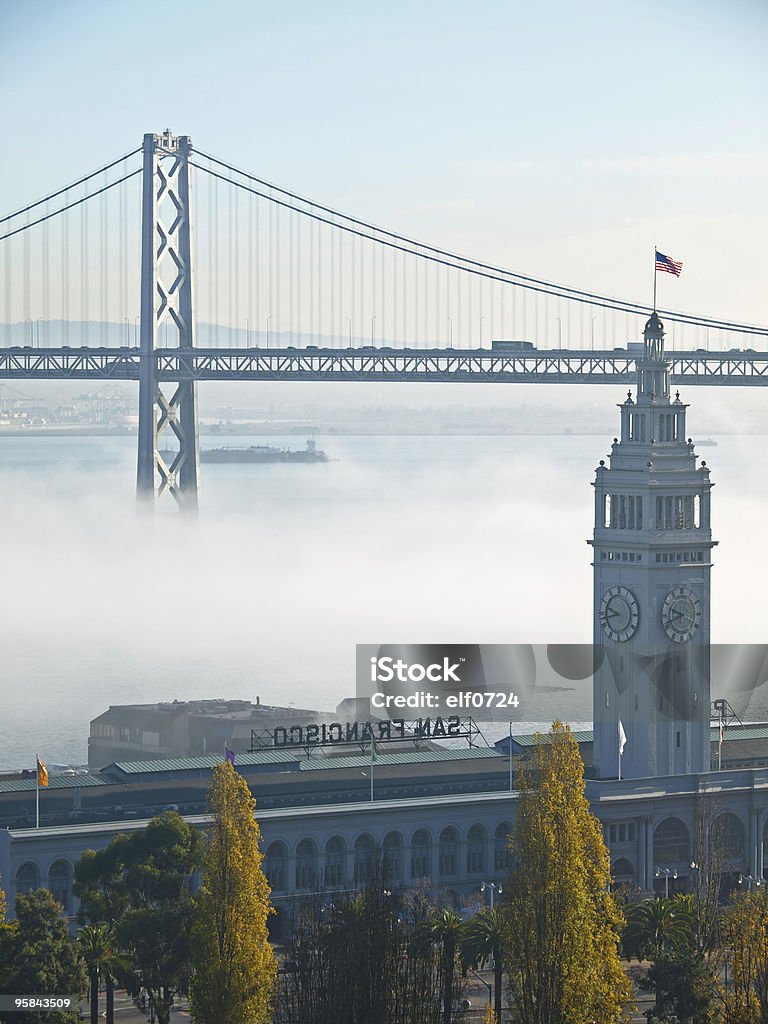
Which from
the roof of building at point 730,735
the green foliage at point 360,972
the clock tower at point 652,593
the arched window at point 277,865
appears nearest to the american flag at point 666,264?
the clock tower at point 652,593

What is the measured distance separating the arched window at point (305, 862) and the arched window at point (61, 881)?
7689 millimetres

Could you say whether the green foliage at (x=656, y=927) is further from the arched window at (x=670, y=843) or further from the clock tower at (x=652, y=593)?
the clock tower at (x=652, y=593)

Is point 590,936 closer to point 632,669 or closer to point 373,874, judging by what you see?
point 373,874

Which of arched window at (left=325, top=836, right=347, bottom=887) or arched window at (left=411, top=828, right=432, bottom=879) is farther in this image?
arched window at (left=411, top=828, right=432, bottom=879)

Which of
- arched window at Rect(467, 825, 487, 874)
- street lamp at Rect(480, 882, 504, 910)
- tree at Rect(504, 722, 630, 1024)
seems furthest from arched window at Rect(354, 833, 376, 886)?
tree at Rect(504, 722, 630, 1024)

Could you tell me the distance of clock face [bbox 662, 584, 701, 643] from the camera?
3647 inches

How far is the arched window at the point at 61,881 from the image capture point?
266 feet

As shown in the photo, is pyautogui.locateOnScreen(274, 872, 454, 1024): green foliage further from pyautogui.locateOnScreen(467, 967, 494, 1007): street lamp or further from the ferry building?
the ferry building

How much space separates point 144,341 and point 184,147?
16.5 meters

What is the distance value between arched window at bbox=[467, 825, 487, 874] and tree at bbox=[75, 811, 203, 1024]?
648 inches

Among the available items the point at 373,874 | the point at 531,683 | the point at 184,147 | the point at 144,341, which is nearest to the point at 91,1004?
the point at 373,874

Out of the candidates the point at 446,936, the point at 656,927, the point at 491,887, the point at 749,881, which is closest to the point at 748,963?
the point at 446,936

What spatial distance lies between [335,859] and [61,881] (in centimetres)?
935

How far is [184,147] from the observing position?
515 feet
